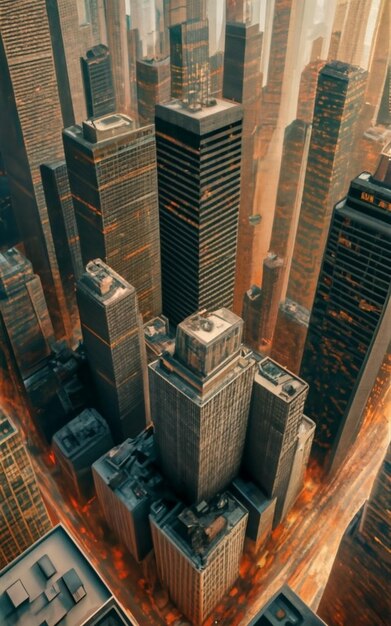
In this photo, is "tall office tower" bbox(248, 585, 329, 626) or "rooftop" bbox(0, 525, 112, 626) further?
"tall office tower" bbox(248, 585, 329, 626)

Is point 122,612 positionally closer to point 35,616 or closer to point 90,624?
point 90,624

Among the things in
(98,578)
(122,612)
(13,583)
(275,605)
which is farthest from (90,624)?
(275,605)

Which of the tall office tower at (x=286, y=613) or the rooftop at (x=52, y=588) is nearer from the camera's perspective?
the rooftop at (x=52, y=588)

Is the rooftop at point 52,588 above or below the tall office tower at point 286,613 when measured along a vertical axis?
above

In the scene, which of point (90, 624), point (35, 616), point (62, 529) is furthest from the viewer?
point (62, 529)
